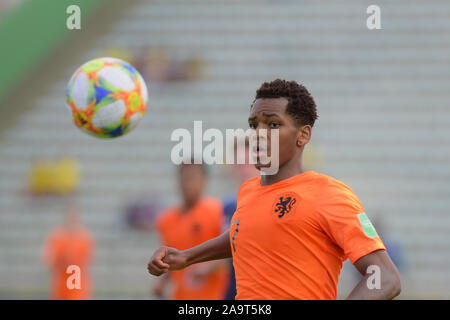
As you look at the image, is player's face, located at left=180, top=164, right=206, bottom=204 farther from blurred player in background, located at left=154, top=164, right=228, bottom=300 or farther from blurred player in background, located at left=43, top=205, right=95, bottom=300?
blurred player in background, located at left=43, top=205, right=95, bottom=300

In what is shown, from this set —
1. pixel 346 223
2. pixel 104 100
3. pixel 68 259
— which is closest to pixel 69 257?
pixel 68 259

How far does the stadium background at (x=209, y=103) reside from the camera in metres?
11.9

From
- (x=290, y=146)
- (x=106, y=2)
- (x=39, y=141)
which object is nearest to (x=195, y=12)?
(x=106, y=2)

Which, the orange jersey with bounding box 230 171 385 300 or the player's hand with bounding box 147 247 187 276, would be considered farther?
the player's hand with bounding box 147 247 187 276

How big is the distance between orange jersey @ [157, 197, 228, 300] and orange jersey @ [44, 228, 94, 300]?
12.3 feet

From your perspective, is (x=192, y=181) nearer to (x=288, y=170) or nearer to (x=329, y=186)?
(x=288, y=170)

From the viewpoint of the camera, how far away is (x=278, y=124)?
11.2 ft

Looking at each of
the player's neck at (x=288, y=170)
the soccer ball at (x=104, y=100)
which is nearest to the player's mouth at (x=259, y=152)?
the player's neck at (x=288, y=170)

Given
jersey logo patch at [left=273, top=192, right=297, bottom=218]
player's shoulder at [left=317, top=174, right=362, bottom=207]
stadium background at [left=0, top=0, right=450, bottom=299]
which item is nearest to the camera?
player's shoulder at [left=317, top=174, right=362, bottom=207]

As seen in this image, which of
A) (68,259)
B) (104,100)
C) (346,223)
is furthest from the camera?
(68,259)

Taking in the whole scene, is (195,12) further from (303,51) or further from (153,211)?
(153,211)

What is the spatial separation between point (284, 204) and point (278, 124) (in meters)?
0.42

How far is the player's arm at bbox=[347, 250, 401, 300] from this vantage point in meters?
2.84

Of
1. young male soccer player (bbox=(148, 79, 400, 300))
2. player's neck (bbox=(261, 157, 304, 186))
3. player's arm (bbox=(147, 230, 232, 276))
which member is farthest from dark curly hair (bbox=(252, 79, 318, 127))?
player's arm (bbox=(147, 230, 232, 276))
